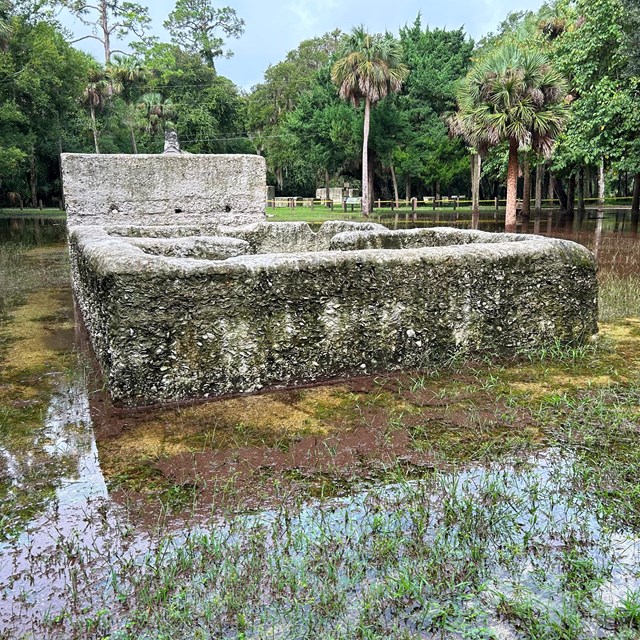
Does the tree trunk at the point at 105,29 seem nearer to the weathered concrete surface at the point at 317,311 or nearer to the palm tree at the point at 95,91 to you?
the palm tree at the point at 95,91

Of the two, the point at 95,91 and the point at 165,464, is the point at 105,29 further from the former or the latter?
the point at 165,464

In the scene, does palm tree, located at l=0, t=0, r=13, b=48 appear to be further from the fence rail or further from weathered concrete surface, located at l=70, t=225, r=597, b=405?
weathered concrete surface, located at l=70, t=225, r=597, b=405

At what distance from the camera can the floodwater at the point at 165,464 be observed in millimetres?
2596

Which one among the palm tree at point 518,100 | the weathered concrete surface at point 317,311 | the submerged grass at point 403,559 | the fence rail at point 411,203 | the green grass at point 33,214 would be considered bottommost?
the submerged grass at point 403,559

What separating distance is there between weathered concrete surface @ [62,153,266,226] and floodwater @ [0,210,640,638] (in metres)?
5.90

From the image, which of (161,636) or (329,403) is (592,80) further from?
(161,636)

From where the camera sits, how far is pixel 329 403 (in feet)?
14.4

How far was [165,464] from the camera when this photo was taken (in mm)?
3480

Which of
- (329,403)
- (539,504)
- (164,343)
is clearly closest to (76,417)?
(164,343)

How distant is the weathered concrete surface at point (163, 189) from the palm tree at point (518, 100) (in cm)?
896

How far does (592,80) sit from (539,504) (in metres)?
20.6

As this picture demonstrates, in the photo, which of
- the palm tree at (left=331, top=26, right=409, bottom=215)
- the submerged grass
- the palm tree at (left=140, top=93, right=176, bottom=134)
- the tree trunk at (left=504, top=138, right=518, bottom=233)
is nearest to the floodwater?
the submerged grass

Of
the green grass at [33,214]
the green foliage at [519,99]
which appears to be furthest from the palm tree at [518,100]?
the green grass at [33,214]

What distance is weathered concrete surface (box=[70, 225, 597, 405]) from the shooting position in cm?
426
